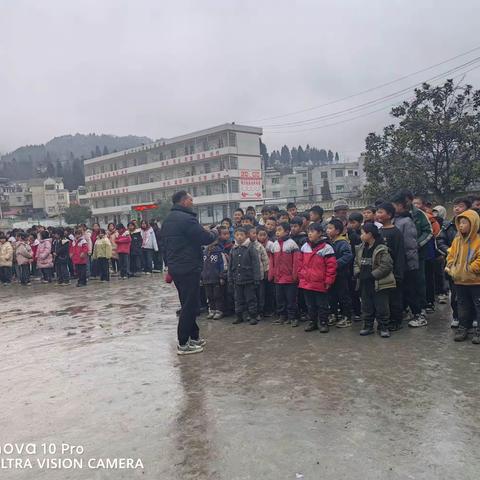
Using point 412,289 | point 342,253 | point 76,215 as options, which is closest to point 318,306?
point 342,253

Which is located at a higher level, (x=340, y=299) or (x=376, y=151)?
(x=376, y=151)

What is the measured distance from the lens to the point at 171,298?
32.3 ft

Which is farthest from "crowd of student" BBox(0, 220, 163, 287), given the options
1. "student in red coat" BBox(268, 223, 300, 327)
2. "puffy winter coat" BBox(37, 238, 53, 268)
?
"student in red coat" BBox(268, 223, 300, 327)

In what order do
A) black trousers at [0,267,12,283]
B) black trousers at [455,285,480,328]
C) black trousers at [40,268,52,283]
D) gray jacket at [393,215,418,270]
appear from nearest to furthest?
black trousers at [455,285,480,328] < gray jacket at [393,215,418,270] < black trousers at [40,268,52,283] < black trousers at [0,267,12,283]

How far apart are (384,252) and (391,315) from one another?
35.8 inches

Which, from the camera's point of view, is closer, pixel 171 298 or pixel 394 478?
pixel 394 478

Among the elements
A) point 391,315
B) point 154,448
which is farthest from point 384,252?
point 154,448

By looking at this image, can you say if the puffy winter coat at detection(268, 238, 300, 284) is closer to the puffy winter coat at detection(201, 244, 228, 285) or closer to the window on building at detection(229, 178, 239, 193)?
the puffy winter coat at detection(201, 244, 228, 285)

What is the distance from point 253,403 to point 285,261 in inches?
119

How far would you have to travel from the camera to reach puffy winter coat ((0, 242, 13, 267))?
14672mm

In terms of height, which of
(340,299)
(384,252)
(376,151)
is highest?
(376,151)

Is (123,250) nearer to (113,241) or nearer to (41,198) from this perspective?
(113,241)

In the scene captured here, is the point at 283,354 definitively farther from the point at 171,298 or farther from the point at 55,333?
the point at 171,298

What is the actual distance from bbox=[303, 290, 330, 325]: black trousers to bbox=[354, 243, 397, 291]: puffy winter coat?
2.50ft
